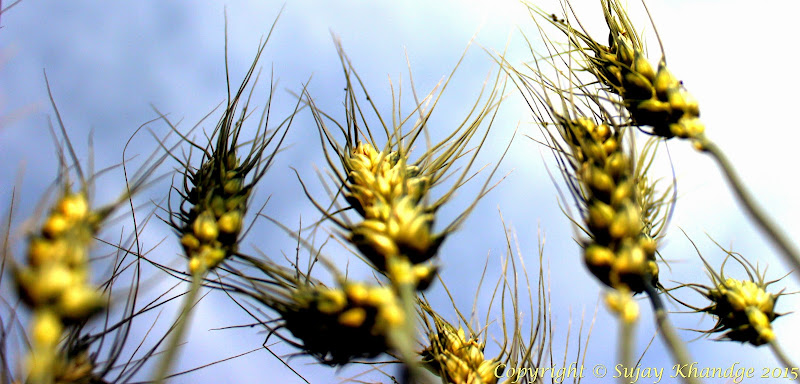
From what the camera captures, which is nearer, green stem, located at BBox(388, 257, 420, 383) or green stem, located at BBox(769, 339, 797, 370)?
green stem, located at BBox(388, 257, 420, 383)

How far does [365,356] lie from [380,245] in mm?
355

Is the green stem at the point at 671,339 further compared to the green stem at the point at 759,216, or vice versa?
the green stem at the point at 759,216

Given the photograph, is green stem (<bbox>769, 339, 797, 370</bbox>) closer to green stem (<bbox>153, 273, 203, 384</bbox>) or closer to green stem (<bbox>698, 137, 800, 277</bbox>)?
green stem (<bbox>698, 137, 800, 277</bbox>)

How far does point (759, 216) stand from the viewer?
1679 millimetres

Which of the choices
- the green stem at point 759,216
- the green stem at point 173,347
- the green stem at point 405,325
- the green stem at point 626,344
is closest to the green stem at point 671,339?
the green stem at point 626,344

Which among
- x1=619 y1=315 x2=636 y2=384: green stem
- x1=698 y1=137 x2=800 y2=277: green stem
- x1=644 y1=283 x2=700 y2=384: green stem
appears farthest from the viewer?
x1=698 y1=137 x2=800 y2=277: green stem

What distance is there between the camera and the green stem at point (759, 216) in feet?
5.27

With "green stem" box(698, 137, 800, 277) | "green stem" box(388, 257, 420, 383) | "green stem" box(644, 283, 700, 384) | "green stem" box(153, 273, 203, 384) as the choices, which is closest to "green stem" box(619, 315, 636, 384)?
"green stem" box(644, 283, 700, 384)

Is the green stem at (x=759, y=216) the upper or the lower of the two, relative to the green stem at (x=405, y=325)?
upper

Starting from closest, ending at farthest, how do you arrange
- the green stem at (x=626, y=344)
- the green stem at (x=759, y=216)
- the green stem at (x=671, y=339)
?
the green stem at (x=626, y=344) < the green stem at (x=671, y=339) < the green stem at (x=759, y=216)

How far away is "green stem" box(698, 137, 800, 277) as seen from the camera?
1.61m

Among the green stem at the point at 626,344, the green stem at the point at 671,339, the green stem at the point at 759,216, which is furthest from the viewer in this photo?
the green stem at the point at 759,216

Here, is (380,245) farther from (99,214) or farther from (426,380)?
(99,214)

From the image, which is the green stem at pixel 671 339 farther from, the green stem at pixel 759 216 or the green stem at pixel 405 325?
the green stem at pixel 405 325
